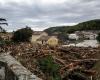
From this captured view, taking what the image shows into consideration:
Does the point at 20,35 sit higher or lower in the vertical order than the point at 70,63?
higher

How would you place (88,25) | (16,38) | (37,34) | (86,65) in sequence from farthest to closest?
(37,34) → (88,25) → (16,38) → (86,65)

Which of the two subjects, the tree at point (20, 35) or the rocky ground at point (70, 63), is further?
the tree at point (20, 35)

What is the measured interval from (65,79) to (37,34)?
84472 millimetres

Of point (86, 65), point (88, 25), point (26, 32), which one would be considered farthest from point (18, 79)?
point (88, 25)

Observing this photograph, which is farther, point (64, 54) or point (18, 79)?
point (64, 54)

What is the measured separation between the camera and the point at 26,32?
2461 inches

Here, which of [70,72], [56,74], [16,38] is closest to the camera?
[56,74]

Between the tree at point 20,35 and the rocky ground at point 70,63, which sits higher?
the tree at point 20,35

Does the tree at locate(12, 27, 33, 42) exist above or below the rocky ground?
above

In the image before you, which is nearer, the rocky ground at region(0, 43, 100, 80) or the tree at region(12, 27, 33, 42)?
the rocky ground at region(0, 43, 100, 80)

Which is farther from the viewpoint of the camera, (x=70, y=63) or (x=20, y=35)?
(x=20, y=35)

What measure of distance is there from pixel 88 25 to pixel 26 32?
30.2 metres

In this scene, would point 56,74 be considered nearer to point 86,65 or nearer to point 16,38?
point 86,65

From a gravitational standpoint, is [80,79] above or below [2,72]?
below
